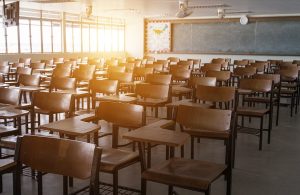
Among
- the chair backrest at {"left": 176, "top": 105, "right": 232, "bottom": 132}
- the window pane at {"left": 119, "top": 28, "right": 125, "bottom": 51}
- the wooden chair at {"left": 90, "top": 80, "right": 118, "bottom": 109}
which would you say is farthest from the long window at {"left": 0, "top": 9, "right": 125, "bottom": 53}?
the chair backrest at {"left": 176, "top": 105, "right": 232, "bottom": 132}

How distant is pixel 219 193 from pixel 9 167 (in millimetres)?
1875

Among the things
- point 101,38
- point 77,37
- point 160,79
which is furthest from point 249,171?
point 101,38

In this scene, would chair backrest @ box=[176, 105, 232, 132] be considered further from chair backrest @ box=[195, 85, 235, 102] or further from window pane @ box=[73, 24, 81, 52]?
window pane @ box=[73, 24, 81, 52]

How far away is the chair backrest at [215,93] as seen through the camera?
15.1 feet

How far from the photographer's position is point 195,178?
2469 millimetres

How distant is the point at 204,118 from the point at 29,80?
154 inches

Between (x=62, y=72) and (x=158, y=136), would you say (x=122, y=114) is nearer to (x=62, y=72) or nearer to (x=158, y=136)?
(x=158, y=136)

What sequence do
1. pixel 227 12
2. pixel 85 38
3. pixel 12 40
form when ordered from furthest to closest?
pixel 85 38 < pixel 227 12 < pixel 12 40

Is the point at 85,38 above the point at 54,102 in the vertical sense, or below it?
above

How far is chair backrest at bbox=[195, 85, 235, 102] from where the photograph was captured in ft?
15.1

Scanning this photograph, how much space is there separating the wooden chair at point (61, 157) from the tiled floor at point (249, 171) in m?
1.37

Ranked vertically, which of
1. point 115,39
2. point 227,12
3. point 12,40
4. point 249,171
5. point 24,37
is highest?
point 227,12

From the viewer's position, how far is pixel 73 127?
303 cm

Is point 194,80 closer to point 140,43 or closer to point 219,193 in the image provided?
point 219,193
